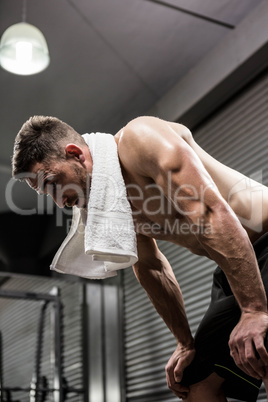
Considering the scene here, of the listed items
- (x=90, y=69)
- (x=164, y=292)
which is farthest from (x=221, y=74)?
(x=164, y=292)

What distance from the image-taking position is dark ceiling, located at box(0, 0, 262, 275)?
3.37 meters

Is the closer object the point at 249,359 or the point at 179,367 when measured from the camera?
the point at 249,359

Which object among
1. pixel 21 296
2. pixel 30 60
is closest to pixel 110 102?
pixel 30 60

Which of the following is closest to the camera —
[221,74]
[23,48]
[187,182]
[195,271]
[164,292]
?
[187,182]

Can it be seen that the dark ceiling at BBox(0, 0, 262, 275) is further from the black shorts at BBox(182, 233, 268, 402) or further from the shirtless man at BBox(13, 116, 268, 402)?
the black shorts at BBox(182, 233, 268, 402)

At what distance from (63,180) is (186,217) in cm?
48

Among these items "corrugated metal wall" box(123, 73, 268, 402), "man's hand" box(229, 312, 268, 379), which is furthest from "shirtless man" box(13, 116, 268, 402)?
"corrugated metal wall" box(123, 73, 268, 402)

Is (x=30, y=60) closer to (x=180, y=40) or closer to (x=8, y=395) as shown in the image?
(x=180, y=40)

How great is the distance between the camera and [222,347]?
1741 millimetres

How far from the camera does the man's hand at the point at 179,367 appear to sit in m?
1.84

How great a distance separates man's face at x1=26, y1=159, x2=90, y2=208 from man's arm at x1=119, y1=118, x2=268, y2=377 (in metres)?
0.28

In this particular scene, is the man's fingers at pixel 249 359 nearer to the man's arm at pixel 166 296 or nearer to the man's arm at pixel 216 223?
the man's arm at pixel 216 223

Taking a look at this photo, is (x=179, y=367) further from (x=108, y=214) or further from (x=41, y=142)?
(x=41, y=142)

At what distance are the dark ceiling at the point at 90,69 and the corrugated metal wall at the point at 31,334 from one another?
14.9 inches
